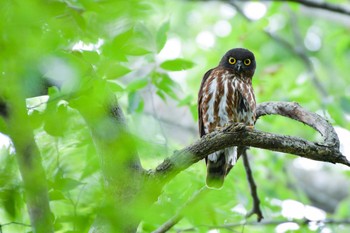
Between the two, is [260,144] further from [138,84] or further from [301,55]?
[301,55]

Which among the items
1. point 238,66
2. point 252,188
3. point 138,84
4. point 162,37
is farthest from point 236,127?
point 238,66

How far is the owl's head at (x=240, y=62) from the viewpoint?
5.93 meters

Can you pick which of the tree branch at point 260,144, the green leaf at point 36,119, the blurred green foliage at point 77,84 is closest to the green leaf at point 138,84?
the blurred green foliage at point 77,84

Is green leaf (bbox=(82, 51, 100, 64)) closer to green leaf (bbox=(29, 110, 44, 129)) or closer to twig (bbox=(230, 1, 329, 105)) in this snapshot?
green leaf (bbox=(29, 110, 44, 129))

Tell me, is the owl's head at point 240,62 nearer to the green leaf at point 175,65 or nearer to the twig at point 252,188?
the twig at point 252,188

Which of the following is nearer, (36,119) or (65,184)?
(36,119)

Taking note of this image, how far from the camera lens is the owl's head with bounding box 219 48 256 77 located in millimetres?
5935

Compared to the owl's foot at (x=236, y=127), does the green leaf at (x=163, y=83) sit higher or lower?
higher

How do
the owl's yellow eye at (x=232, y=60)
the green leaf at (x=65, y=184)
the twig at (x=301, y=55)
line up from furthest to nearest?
1. the twig at (x=301, y=55)
2. the owl's yellow eye at (x=232, y=60)
3. the green leaf at (x=65, y=184)

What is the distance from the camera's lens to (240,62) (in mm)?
5973

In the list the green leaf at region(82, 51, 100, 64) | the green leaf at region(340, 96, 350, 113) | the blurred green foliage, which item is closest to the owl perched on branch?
the blurred green foliage

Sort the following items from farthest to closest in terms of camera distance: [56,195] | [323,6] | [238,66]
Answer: [323,6]
[238,66]
[56,195]

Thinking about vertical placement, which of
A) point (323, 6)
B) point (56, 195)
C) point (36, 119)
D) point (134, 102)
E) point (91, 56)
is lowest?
point (56, 195)

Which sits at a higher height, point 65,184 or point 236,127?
point 236,127
